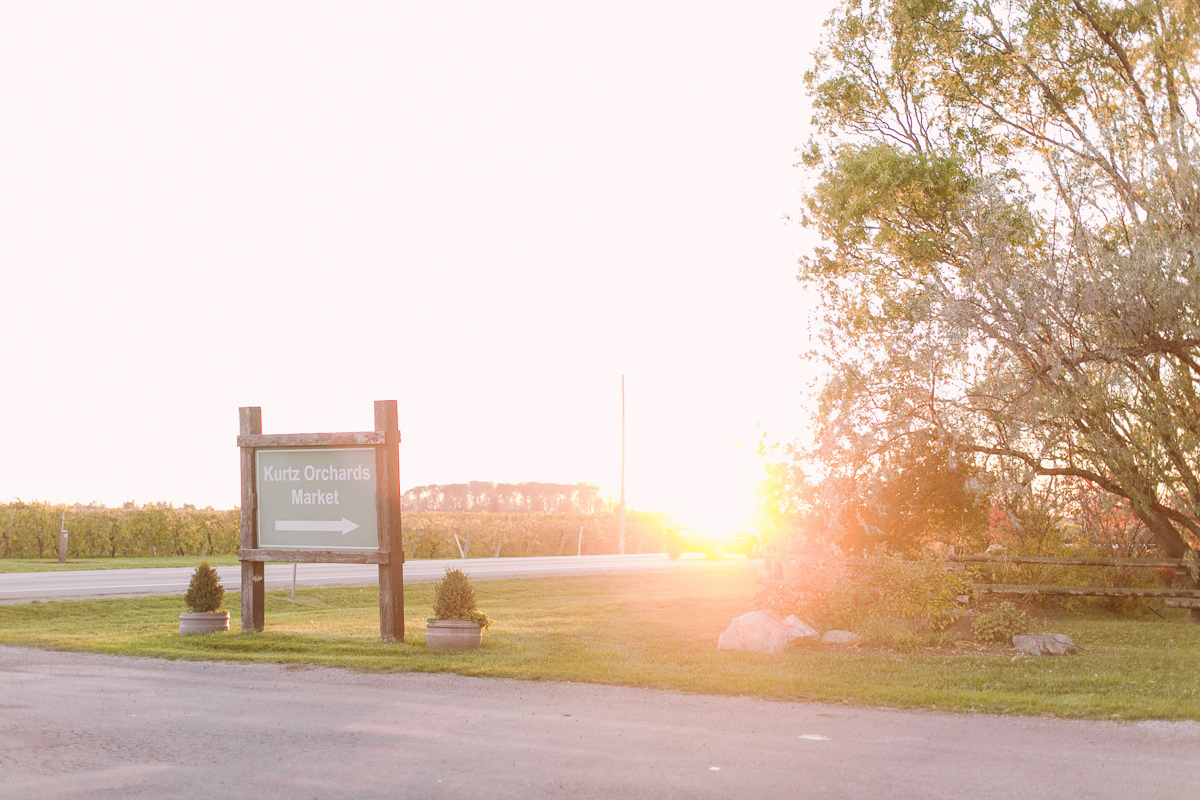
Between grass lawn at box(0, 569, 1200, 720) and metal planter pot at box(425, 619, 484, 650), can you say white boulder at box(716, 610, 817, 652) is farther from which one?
metal planter pot at box(425, 619, 484, 650)

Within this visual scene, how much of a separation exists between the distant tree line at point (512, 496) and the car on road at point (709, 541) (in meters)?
39.0

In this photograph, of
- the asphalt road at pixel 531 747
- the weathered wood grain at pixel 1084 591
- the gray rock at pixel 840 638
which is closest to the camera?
the asphalt road at pixel 531 747

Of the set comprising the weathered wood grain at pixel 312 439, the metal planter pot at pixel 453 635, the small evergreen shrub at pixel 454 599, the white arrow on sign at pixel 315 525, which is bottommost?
the metal planter pot at pixel 453 635

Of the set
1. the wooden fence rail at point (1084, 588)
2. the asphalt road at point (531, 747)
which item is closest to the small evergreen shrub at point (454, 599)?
the asphalt road at point (531, 747)

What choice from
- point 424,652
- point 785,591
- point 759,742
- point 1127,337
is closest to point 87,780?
point 759,742

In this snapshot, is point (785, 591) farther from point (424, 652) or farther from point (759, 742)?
point (759, 742)

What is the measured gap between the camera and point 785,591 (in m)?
14.7

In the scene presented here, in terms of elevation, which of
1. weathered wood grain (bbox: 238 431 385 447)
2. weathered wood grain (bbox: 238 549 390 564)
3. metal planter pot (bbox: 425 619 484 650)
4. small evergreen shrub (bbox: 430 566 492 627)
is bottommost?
metal planter pot (bbox: 425 619 484 650)

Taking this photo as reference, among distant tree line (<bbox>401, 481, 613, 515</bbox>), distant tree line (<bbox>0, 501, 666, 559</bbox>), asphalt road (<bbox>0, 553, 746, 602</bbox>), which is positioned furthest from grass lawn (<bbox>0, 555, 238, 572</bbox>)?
distant tree line (<bbox>401, 481, 613, 515</bbox>)

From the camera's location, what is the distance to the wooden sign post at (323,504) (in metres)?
12.6

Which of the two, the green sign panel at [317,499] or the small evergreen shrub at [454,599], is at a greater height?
the green sign panel at [317,499]

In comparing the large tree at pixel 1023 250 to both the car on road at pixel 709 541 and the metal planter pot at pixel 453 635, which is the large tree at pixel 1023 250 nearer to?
the metal planter pot at pixel 453 635

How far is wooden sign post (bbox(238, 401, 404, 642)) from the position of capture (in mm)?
12625

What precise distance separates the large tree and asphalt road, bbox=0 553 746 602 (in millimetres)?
12377
